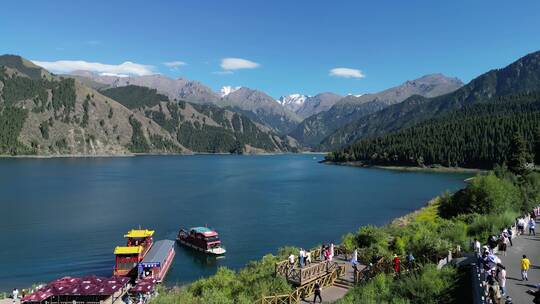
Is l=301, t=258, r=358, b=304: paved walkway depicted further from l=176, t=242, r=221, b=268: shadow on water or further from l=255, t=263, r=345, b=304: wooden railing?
l=176, t=242, r=221, b=268: shadow on water

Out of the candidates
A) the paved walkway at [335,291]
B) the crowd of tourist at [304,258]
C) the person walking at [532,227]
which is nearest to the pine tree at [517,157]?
the person walking at [532,227]

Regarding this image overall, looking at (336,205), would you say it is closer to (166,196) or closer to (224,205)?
(224,205)

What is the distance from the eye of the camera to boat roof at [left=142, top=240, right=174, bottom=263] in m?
62.3

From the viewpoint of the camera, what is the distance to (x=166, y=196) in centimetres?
14038

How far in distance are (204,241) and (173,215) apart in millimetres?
35693

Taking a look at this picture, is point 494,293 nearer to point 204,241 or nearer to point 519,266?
point 519,266

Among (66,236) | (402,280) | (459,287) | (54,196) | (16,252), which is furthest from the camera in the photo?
A: (54,196)

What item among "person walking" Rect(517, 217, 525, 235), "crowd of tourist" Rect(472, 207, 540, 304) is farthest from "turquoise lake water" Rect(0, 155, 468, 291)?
"crowd of tourist" Rect(472, 207, 540, 304)

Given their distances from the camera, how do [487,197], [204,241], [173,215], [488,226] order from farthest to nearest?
[173,215] < [487,197] < [204,241] < [488,226]

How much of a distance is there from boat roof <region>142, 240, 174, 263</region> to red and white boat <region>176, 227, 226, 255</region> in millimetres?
5474

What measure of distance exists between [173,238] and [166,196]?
5685cm

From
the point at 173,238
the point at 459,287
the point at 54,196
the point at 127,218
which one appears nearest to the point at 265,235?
the point at 173,238

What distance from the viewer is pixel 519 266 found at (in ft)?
111

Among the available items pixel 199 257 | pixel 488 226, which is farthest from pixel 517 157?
pixel 199 257
